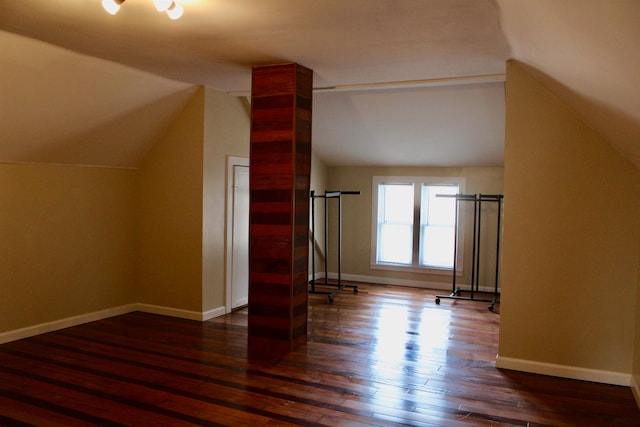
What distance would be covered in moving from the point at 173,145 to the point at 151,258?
121 cm

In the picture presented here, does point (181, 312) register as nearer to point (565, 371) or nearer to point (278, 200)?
point (278, 200)

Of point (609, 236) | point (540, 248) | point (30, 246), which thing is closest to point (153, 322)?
point (30, 246)

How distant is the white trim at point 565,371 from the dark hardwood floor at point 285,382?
7cm

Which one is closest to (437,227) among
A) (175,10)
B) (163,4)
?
(175,10)

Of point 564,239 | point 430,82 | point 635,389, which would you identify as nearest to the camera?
point 635,389

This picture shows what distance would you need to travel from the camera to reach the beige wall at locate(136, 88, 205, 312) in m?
5.36

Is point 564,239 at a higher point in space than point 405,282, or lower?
higher

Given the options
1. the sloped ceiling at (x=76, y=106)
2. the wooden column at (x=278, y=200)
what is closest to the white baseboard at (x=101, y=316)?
the wooden column at (x=278, y=200)

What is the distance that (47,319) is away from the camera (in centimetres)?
482

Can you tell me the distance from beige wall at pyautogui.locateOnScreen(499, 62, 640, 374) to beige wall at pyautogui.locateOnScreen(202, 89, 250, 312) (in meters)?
2.86

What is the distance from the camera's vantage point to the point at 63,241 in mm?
4961

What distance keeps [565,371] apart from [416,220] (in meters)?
3.65

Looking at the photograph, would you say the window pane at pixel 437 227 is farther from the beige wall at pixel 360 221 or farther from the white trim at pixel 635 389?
the white trim at pixel 635 389

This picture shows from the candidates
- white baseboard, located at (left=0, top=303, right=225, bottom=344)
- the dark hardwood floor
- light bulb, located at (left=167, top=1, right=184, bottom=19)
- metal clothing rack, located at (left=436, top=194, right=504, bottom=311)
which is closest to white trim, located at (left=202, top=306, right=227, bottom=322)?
white baseboard, located at (left=0, top=303, right=225, bottom=344)
